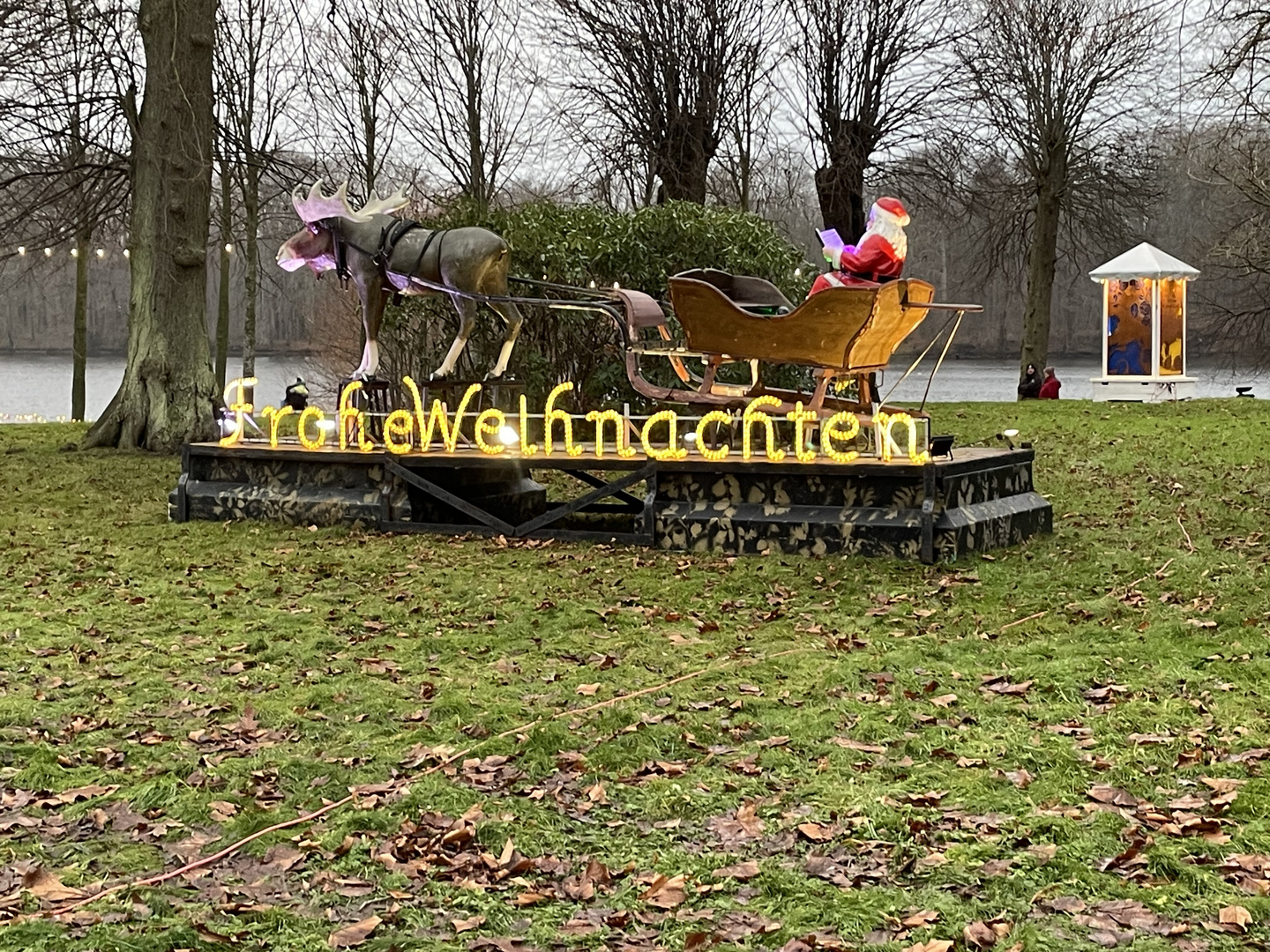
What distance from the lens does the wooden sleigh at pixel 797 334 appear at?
991 cm

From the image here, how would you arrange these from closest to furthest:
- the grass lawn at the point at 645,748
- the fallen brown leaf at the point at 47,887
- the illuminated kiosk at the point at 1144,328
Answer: the grass lawn at the point at 645,748 → the fallen brown leaf at the point at 47,887 → the illuminated kiosk at the point at 1144,328

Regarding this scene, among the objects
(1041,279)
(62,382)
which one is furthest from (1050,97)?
(62,382)

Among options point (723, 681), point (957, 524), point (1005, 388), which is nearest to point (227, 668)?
point (723, 681)

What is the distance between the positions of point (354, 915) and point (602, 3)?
2312cm

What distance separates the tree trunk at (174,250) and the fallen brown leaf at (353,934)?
47.4 feet

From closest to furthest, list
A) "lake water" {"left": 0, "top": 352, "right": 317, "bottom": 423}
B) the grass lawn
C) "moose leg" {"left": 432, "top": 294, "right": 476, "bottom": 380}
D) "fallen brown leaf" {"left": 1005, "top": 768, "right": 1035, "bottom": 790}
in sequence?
the grass lawn
"fallen brown leaf" {"left": 1005, "top": 768, "right": 1035, "bottom": 790}
"moose leg" {"left": 432, "top": 294, "right": 476, "bottom": 380}
"lake water" {"left": 0, "top": 352, "right": 317, "bottom": 423}

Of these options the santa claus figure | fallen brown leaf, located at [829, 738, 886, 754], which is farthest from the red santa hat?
fallen brown leaf, located at [829, 738, 886, 754]

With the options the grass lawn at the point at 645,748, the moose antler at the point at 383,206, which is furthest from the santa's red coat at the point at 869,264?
the moose antler at the point at 383,206

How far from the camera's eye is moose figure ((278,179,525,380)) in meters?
11.7

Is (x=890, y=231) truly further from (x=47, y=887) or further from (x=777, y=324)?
(x=47, y=887)

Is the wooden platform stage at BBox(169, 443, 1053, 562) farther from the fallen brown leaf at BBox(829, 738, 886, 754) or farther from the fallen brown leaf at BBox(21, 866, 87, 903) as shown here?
the fallen brown leaf at BBox(21, 866, 87, 903)

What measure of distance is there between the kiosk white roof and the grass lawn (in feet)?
66.1

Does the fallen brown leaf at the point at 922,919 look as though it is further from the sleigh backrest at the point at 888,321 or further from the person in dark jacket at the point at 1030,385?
the person in dark jacket at the point at 1030,385

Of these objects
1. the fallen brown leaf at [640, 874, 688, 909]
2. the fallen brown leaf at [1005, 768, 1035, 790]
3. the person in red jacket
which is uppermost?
the person in red jacket
